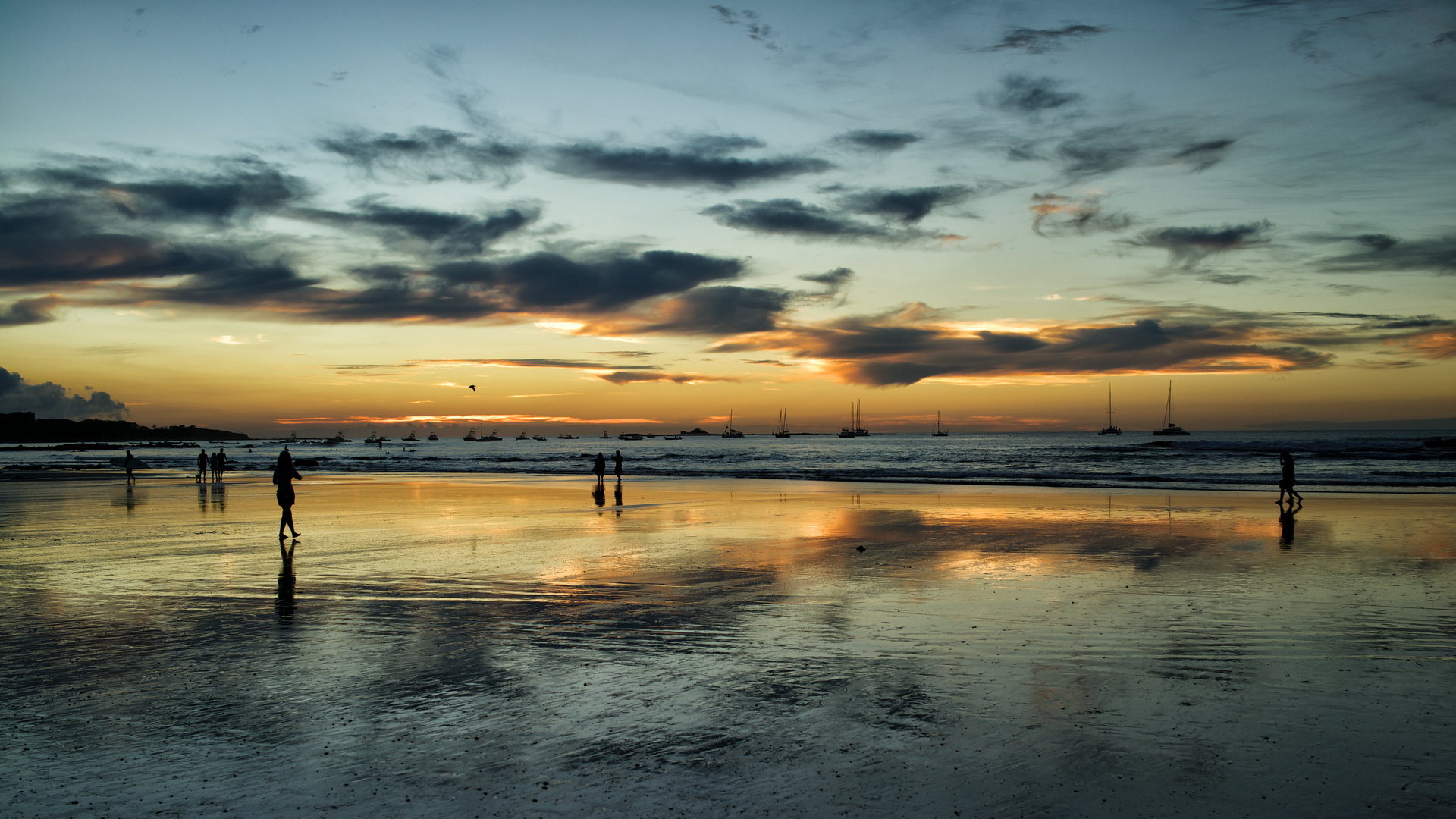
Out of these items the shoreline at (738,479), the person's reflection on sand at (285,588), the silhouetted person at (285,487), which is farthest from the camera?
the shoreline at (738,479)

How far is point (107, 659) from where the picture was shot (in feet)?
26.9

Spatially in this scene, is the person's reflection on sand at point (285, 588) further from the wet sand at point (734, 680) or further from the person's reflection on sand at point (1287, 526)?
the person's reflection on sand at point (1287, 526)

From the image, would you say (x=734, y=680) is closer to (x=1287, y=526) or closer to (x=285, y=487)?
(x=285, y=487)

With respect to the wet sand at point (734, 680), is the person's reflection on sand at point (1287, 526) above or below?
below

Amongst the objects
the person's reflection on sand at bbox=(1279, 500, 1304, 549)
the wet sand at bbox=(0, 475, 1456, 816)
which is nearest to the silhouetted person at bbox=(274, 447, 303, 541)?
the wet sand at bbox=(0, 475, 1456, 816)

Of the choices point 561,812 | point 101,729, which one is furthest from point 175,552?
point 561,812

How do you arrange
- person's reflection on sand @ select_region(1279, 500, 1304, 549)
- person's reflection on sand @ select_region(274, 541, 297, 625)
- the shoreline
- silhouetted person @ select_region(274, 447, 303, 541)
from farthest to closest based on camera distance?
1. the shoreline
2. silhouetted person @ select_region(274, 447, 303, 541)
3. person's reflection on sand @ select_region(1279, 500, 1304, 549)
4. person's reflection on sand @ select_region(274, 541, 297, 625)

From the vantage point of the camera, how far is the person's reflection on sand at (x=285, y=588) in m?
10.3

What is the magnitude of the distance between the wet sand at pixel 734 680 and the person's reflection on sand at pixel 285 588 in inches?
3.5

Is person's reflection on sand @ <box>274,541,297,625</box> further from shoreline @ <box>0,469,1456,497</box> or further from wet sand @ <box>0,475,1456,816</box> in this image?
shoreline @ <box>0,469,1456,497</box>

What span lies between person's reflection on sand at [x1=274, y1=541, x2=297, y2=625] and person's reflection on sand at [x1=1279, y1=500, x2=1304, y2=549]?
18.3 metres

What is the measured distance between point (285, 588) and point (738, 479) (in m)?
35.5

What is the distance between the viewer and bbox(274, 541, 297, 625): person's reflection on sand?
1030cm

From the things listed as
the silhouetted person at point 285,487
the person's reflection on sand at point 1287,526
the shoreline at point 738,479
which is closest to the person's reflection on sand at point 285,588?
the silhouetted person at point 285,487
